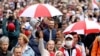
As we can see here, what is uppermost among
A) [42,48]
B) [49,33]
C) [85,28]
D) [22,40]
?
[22,40]

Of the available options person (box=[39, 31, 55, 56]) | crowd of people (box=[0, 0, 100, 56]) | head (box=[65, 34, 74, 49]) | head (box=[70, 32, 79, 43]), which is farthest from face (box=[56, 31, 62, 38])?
head (box=[65, 34, 74, 49])

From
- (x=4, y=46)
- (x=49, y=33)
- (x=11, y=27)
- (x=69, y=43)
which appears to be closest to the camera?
(x=4, y=46)

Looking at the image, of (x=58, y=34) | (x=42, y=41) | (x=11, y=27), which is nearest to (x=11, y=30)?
(x=11, y=27)

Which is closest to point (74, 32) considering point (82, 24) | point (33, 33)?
point (82, 24)

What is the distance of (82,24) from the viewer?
1372 centimetres

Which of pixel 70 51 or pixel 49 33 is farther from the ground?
pixel 70 51

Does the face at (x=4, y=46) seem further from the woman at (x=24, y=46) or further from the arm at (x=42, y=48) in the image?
the arm at (x=42, y=48)

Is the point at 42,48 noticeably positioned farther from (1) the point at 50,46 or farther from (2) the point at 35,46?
(1) the point at 50,46

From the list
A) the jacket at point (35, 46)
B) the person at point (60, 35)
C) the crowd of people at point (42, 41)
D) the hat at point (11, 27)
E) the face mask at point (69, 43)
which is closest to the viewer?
the crowd of people at point (42, 41)

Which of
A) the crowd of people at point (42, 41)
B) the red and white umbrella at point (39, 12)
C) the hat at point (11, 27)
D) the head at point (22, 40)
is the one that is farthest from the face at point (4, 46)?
the red and white umbrella at point (39, 12)

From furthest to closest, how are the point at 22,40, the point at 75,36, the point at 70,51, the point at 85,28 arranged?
the point at 85,28, the point at 75,36, the point at 70,51, the point at 22,40

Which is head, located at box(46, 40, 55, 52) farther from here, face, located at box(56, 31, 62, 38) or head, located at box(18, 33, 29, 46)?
face, located at box(56, 31, 62, 38)

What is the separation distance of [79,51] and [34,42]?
1.09 m

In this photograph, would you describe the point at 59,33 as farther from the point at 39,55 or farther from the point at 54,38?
the point at 39,55
